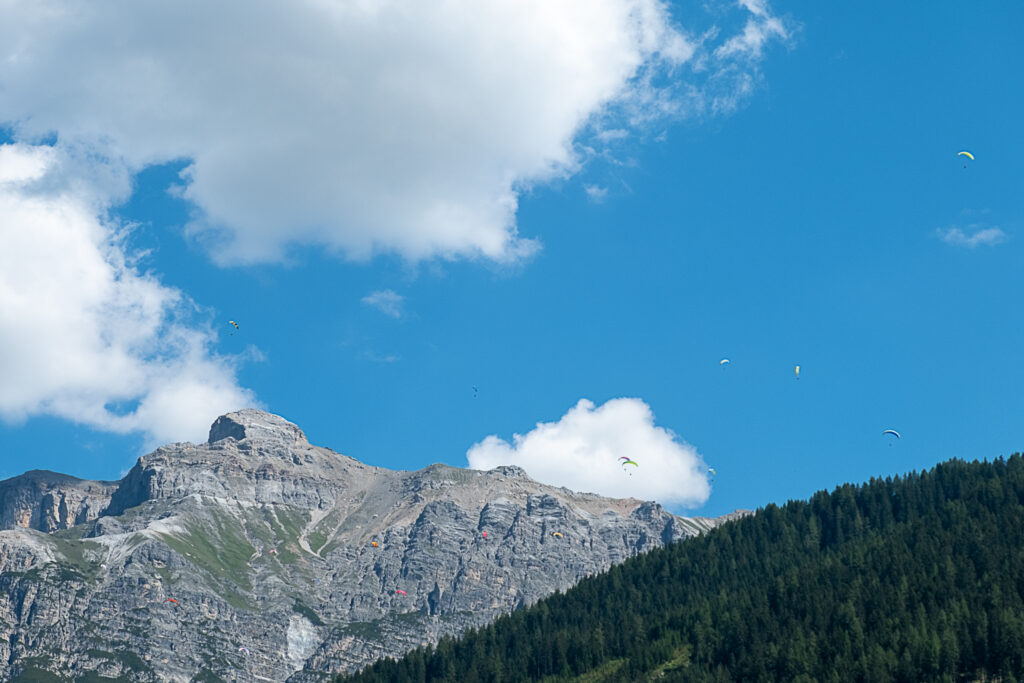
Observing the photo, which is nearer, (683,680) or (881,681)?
(881,681)

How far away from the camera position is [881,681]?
171375 millimetres

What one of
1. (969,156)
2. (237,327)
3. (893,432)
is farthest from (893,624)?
(237,327)

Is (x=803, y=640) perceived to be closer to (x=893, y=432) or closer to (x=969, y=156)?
(x=893, y=432)

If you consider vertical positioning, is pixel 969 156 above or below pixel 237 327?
above

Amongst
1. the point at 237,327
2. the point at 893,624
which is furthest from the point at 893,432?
the point at 237,327

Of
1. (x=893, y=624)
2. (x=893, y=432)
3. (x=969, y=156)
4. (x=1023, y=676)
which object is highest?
(x=969, y=156)

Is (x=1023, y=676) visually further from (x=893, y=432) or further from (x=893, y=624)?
(x=893, y=432)

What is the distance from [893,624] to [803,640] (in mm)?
14179

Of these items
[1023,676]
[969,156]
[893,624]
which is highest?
[969,156]

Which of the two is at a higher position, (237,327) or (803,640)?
(237,327)

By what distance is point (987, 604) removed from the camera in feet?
614

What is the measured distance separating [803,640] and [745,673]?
10.9 metres

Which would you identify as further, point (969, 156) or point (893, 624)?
point (893, 624)

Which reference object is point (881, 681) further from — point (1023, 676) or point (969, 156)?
point (969, 156)
